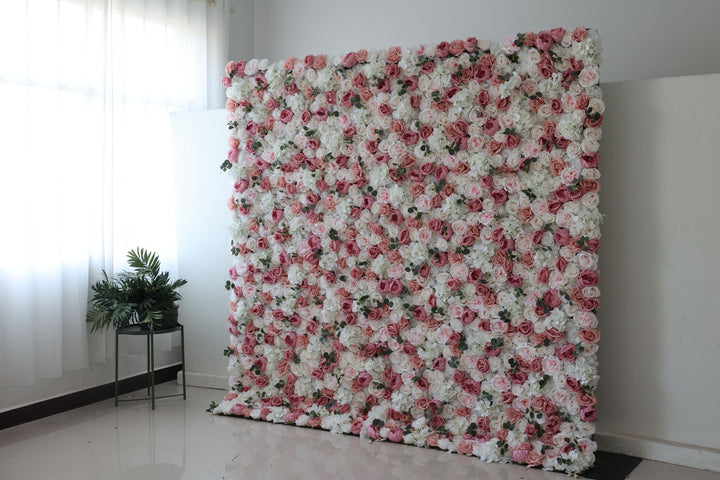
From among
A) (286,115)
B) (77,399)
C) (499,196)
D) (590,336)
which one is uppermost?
(286,115)

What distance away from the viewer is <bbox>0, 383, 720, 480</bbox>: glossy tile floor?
3.53 m

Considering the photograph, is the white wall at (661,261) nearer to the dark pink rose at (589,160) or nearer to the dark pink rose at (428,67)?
the dark pink rose at (589,160)

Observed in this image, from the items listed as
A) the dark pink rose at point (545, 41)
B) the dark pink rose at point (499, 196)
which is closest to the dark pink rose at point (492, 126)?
the dark pink rose at point (499, 196)

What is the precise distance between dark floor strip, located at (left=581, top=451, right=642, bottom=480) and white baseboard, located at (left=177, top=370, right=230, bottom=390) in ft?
8.40

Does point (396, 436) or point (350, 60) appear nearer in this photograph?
point (396, 436)

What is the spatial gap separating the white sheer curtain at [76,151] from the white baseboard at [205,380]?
0.82 metres

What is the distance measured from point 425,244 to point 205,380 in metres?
2.12

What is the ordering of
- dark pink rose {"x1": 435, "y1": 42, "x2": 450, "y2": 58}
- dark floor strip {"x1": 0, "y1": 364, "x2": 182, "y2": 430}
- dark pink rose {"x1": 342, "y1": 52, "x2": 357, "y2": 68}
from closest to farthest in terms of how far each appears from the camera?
1. dark pink rose {"x1": 435, "y1": 42, "x2": 450, "y2": 58}
2. dark pink rose {"x1": 342, "y1": 52, "x2": 357, "y2": 68}
3. dark floor strip {"x1": 0, "y1": 364, "x2": 182, "y2": 430}

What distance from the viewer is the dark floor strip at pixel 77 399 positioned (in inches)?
167

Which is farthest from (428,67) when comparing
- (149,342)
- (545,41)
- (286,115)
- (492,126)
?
(149,342)

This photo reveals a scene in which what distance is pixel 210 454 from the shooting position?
12.5 feet

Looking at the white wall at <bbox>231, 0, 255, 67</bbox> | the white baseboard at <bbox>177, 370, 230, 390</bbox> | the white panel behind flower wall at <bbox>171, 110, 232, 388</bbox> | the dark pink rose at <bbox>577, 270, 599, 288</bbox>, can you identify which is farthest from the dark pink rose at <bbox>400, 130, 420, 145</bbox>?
the white wall at <bbox>231, 0, 255, 67</bbox>

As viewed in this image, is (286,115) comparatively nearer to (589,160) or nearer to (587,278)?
(589,160)

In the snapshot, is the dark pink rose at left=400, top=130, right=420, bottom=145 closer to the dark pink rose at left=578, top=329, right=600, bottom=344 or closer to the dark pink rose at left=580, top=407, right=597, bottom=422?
the dark pink rose at left=578, top=329, right=600, bottom=344
